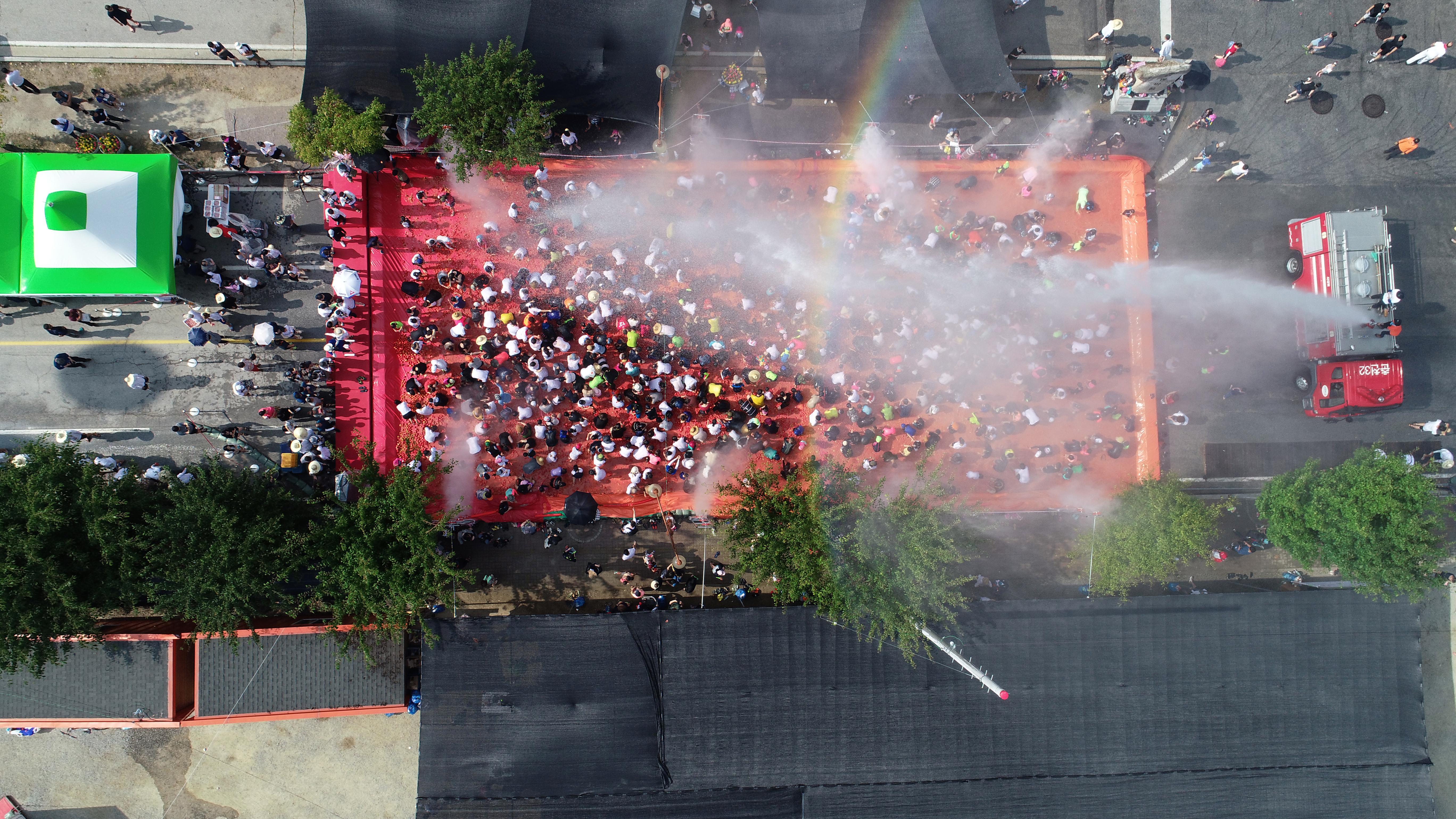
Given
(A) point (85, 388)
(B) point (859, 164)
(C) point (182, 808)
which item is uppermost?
(B) point (859, 164)

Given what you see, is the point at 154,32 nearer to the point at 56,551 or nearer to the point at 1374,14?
the point at 56,551

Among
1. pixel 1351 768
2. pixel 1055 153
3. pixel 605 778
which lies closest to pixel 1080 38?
pixel 1055 153

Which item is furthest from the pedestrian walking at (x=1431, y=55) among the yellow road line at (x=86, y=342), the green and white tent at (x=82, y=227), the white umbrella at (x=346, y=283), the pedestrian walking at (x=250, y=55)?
the green and white tent at (x=82, y=227)

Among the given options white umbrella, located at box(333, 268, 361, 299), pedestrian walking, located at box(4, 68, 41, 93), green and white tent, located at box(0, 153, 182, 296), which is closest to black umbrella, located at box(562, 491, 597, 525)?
white umbrella, located at box(333, 268, 361, 299)

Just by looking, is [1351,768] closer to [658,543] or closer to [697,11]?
[658,543]

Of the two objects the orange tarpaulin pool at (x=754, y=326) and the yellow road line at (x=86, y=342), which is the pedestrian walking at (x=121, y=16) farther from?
the yellow road line at (x=86, y=342)

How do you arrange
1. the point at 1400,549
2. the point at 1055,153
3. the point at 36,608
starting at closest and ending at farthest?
the point at 36,608 < the point at 1400,549 < the point at 1055,153

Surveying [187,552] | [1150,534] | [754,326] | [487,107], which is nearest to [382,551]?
[187,552]
